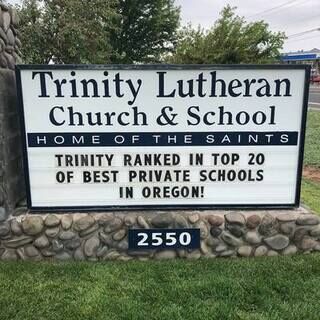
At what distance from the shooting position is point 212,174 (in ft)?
13.5

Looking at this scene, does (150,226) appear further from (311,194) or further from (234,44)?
(234,44)

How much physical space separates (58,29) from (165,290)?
973 centimetres

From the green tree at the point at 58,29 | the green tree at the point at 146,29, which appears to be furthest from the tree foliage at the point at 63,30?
the green tree at the point at 146,29

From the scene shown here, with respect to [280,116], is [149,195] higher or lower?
lower

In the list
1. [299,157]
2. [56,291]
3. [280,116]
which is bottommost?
[56,291]

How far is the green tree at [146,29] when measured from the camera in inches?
995

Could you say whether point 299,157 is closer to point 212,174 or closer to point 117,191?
point 212,174

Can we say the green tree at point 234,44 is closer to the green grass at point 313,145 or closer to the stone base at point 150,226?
the green grass at point 313,145

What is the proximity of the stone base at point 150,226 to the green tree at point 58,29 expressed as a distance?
795 cm

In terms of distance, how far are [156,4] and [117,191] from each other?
78.1 ft

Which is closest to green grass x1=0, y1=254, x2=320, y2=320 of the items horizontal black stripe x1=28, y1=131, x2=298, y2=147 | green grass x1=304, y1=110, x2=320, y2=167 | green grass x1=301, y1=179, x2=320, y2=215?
horizontal black stripe x1=28, y1=131, x2=298, y2=147

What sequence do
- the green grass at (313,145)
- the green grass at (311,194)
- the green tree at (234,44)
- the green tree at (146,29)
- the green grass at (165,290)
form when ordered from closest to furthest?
1. the green grass at (165,290)
2. the green grass at (311,194)
3. the green grass at (313,145)
4. the green tree at (234,44)
5. the green tree at (146,29)

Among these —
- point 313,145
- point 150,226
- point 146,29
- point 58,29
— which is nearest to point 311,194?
point 150,226

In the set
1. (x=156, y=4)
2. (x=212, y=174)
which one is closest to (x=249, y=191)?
(x=212, y=174)
